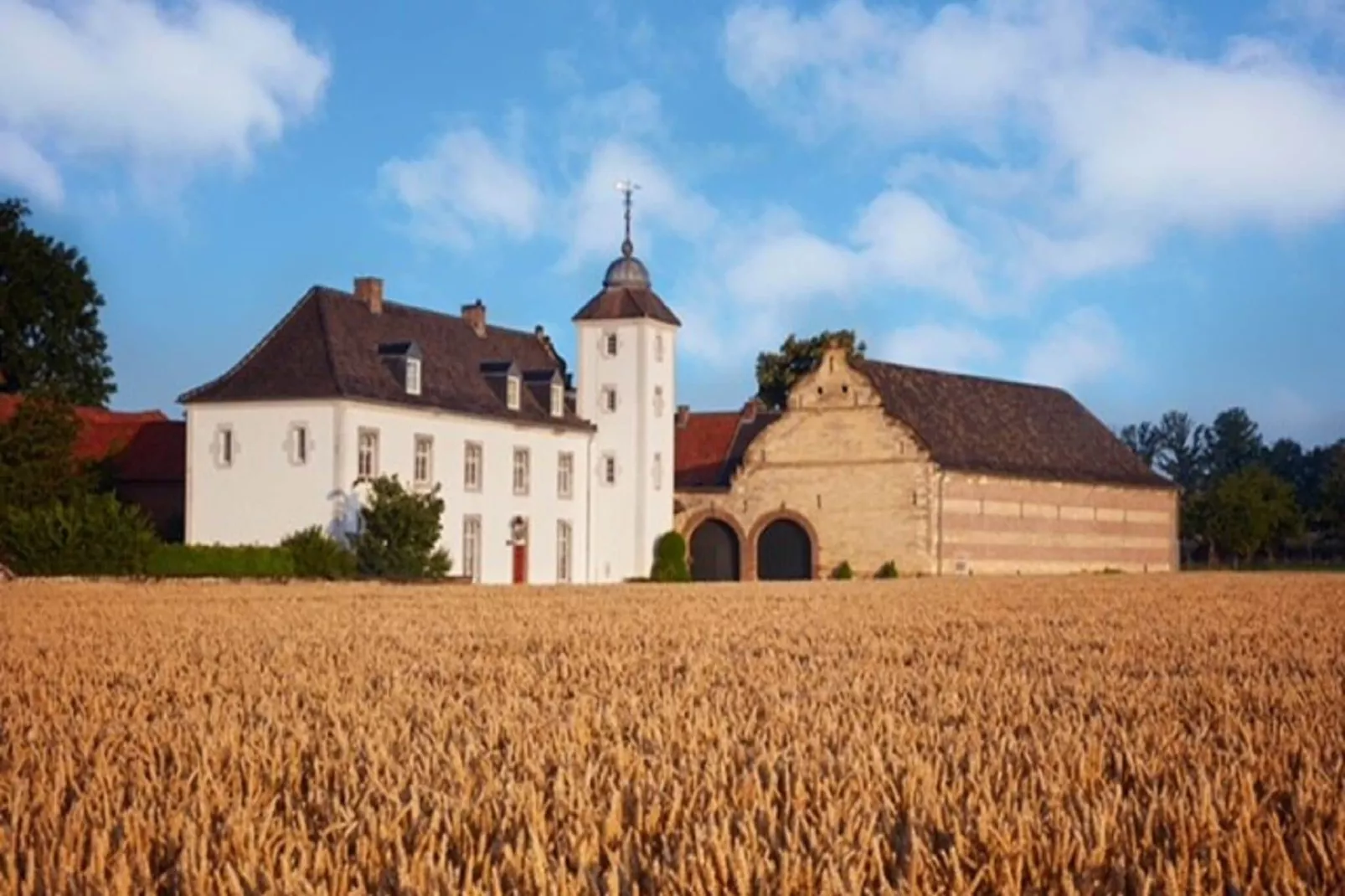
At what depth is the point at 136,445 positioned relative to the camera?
58.0m

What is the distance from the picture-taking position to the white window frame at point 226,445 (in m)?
50.4

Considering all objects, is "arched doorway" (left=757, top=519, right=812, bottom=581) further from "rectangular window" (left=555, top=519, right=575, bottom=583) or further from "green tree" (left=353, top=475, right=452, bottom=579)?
"green tree" (left=353, top=475, right=452, bottom=579)

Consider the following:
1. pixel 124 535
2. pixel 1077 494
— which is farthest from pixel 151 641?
pixel 1077 494

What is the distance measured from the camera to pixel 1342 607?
27828 mm

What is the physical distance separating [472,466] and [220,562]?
40.9 feet

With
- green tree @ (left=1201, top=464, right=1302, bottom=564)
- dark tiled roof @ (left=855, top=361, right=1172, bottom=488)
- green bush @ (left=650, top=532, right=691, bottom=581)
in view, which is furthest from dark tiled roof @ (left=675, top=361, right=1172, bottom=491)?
green tree @ (left=1201, top=464, right=1302, bottom=564)

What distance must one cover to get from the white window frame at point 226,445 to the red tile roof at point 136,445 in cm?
607

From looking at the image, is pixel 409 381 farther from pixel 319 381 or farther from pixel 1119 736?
pixel 1119 736

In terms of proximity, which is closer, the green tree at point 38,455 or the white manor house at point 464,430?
the green tree at point 38,455

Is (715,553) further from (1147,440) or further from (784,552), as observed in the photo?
(1147,440)

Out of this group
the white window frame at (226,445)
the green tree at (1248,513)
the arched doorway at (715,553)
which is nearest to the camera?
the white window frame at (226,445)

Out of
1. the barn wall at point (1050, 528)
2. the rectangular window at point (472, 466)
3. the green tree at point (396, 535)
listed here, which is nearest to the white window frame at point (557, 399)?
the rectangular window at point (472, 466)

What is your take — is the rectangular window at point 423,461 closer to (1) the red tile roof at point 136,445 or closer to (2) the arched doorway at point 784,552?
(1) the red tile roof at point 136,445

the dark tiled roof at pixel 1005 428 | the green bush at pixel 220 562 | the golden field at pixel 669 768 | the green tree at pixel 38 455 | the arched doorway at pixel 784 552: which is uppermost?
the dark tiled roof at pixel 1005 428
